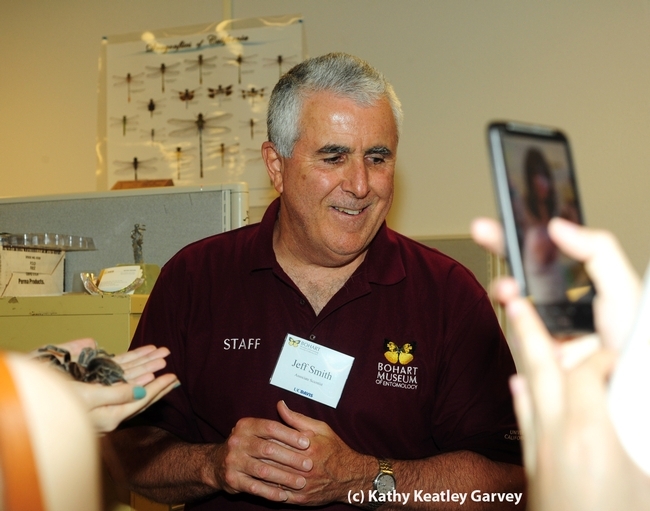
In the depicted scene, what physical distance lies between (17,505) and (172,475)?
47.2 inches

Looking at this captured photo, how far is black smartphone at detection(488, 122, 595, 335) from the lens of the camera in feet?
1.95

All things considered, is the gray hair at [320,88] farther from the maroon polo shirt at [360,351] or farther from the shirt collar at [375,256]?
the maroon polo shirt at [360,351]

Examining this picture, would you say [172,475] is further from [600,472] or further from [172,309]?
[600,472]

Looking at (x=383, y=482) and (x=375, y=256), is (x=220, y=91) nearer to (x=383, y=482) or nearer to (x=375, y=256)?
(x=375, y=256)

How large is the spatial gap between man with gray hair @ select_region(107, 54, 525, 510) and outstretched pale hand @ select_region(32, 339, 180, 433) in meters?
0.48

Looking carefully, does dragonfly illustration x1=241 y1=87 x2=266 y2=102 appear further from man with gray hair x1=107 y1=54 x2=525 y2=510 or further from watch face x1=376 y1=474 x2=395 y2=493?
watch face x1=376 y1=474 x2=395 y2=493

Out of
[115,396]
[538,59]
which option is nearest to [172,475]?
[115,396]

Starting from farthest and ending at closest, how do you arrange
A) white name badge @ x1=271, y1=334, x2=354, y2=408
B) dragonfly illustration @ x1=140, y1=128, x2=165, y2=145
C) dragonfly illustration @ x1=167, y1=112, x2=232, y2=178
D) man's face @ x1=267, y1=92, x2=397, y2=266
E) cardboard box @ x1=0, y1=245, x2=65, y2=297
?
dragonfly illustration @ x1=140, y1=128, x2=165, y2=145
dragonfly illustration @ x1=167, y1=112, x2=232, y2=178
cardboard box @ x1=0, y1=245, x2=65, y2=297
man's face @ x1=267, y1=92, x2=397, y2=266
white name badge @ x1=271, y1=334, x2=354, y2=408

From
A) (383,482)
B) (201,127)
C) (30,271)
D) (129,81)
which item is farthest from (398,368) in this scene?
(129,81)

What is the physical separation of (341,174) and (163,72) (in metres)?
2.72

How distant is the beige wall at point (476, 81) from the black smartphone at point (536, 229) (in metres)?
2.86

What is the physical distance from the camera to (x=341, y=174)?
1.87m

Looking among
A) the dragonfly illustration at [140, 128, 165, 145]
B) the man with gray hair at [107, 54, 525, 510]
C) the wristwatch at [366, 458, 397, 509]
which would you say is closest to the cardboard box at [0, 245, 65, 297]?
the man with gray hair at [107, 54, 525, 510]

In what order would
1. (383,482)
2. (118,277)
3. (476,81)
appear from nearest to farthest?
(383,482), (118,277), (476,81)
